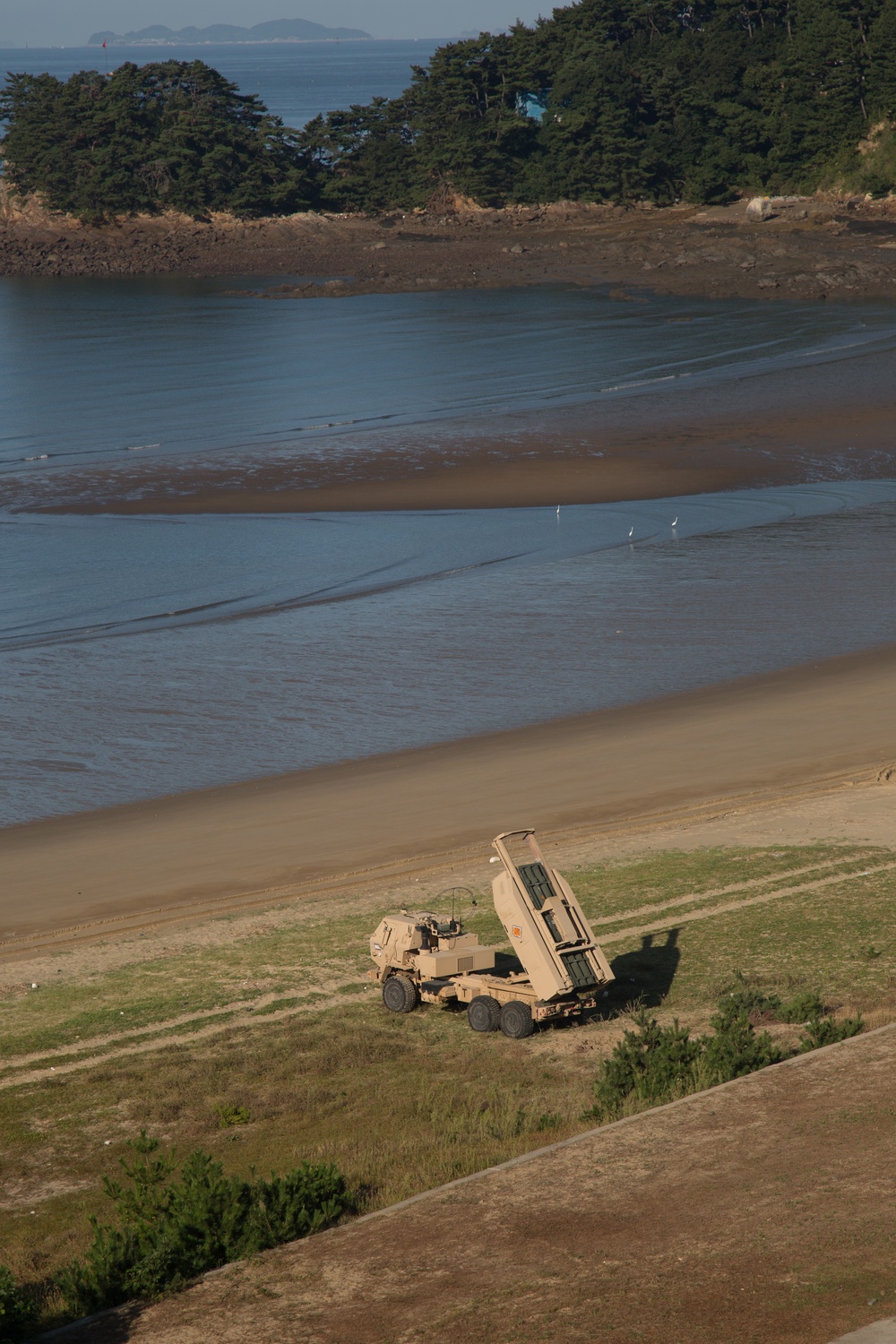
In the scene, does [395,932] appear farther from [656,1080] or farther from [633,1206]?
[633,1206]

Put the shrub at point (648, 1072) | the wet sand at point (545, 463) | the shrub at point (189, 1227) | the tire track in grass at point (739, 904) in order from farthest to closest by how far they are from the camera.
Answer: the wet sand at point (545, 463) → the tire track in grass at point (739, 904) → the shrub at point (648, 1072) → the shrub at point (189, 1227)

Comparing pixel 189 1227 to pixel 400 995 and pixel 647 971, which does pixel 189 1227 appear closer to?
pixel 400 995

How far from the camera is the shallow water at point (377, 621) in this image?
21.7 m

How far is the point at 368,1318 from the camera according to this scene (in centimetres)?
718

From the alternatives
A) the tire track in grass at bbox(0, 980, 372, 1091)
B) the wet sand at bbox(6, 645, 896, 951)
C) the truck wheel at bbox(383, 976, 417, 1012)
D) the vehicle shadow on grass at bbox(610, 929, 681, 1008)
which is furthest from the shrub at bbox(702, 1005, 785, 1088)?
the wet sand at bbox(6, 645, 896, 951)

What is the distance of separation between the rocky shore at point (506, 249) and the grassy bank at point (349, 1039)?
55746mm

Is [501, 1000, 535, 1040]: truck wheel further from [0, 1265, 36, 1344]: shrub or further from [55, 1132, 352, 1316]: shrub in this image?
[0, 1265, 36, 1344]: shrub

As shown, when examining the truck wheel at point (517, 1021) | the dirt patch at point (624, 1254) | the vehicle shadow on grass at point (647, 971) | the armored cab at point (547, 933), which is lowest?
the vehicle shadow on grass at point (647, 971)

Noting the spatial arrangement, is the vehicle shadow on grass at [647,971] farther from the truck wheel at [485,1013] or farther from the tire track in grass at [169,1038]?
the tire track in grass at [169,1038]

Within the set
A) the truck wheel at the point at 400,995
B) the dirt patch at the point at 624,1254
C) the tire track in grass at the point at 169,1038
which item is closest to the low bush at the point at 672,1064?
the dirt patch at the point at 624,1254

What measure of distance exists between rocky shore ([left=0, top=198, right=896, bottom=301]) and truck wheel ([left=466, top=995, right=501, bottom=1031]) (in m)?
59.1

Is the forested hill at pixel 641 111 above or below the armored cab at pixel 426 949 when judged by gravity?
above

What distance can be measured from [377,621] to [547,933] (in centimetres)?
1661

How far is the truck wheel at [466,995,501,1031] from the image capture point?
1168 centimetres
